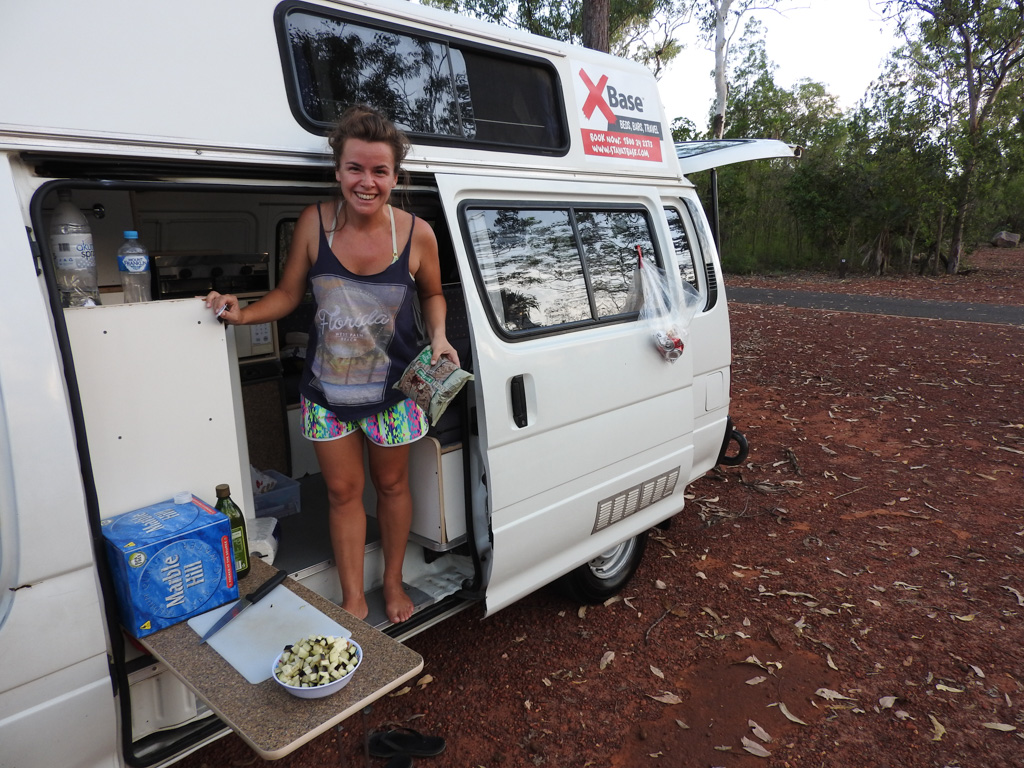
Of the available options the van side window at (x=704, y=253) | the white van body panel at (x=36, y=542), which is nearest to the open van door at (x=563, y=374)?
the van side window at (x=704, y=253)

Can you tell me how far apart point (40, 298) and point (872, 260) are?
23015 millimetres

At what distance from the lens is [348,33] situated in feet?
7.88

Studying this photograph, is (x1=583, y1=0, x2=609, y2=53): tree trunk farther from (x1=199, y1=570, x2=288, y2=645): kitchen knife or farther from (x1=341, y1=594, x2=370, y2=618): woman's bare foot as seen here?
(x1=199, y1=570, x2=288, y2=645): kitchen knife

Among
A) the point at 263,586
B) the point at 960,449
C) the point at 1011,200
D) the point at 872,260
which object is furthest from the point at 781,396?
the point at 1011,200

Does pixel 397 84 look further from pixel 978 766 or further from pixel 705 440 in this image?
pixel 978 766

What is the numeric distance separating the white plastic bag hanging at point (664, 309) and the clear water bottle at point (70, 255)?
2.38 metres

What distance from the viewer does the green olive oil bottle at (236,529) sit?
215 centimetres

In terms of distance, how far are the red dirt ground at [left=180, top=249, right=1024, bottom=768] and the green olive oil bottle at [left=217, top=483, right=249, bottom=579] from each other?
2.24 feet

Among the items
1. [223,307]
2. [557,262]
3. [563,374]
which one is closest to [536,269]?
[557,262]

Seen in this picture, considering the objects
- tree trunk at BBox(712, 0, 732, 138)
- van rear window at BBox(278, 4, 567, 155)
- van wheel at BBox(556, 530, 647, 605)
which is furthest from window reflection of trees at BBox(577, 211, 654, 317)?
tree trunk at BBox(712, 0, 732, 138)

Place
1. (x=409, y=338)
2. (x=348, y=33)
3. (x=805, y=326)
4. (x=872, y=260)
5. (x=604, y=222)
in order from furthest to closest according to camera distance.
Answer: (x=872, y=260) → (x=805, y=326) → (x=604, y=222) → (x=409, y=338) → (x=348, y=33)

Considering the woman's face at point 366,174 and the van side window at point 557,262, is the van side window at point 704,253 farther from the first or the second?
the woman's face at point 366,174

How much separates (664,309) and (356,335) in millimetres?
1734

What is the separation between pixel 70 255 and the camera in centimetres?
192
